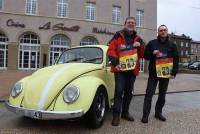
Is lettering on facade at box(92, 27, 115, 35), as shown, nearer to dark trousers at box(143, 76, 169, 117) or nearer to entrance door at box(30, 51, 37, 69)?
entrance door at box(30, 51, 37, 69)

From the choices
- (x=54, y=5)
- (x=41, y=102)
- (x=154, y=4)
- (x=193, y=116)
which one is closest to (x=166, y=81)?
(x=193, y=116)

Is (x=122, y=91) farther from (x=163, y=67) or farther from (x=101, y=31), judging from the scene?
(x=101, y=31)

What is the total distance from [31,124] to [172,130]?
106 inches

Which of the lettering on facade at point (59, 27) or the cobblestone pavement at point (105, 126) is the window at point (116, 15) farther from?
the cobblestone pavement at point (105, 126)

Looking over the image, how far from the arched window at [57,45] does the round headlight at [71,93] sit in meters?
31.5

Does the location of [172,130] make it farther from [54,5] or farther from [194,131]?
[54,5]

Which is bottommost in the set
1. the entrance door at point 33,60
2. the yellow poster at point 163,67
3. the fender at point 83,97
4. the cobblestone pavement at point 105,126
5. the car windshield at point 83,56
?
Answer: the cobblestone pavement at point 105,126

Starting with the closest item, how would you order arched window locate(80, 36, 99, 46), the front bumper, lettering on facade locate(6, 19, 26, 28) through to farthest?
the front bumper
lettering on facade locate(6, 19, 26, 28)
arched window locate(80, 36, 99, 46)

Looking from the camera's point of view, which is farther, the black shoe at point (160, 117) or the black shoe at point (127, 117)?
the black shoe at point (160, 117)

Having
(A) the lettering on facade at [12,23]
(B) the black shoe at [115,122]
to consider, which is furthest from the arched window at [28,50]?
(B) the black shoe at [115,122]

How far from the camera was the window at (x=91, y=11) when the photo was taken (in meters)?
38.9

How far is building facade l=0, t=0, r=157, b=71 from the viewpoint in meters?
34.9

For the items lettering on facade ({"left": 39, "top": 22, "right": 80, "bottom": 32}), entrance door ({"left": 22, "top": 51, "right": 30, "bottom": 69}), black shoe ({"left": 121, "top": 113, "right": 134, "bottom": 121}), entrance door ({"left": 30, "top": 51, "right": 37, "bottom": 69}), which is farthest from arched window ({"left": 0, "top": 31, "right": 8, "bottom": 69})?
black shoe ({"left": 121, "top": 113, "right": 134, "bottom": 121})

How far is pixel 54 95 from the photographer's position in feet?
18.4
